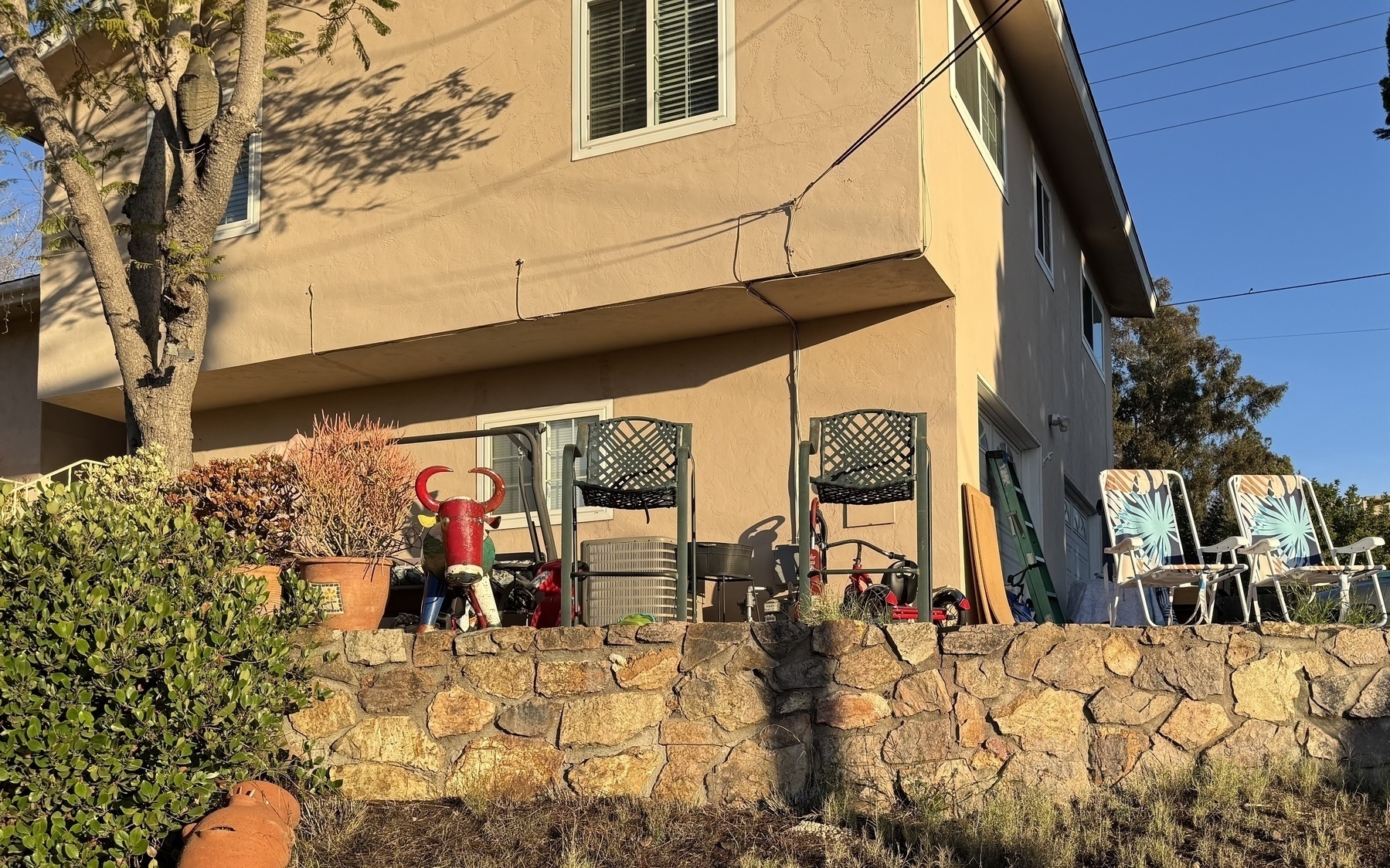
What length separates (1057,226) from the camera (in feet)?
44.1

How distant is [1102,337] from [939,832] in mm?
11387

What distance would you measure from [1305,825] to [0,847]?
559 centimetres

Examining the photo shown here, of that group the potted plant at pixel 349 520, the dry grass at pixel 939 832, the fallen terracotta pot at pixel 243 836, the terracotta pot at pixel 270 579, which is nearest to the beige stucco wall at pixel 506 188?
the potted plant at pixel 349 520

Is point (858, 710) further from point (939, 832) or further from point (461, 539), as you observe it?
point (461, 539)

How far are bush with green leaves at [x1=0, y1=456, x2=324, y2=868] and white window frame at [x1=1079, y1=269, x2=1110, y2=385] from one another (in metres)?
10.3

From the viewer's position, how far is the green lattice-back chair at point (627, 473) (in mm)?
7246

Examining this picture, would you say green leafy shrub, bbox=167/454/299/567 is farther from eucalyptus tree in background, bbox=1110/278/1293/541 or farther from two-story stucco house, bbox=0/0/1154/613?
eucalyptus tree in background, bbox=1110/278/1293/541

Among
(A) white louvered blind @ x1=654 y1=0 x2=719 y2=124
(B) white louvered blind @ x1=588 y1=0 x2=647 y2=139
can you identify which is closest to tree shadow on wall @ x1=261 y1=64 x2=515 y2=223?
(B) white louvered blind @ x1=588 y1=0 x2=647 y2=139

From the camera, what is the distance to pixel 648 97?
9156mm

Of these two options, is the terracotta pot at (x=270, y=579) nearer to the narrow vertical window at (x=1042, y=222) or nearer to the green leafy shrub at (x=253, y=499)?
the green leafy shrub at (x=253, y=499)

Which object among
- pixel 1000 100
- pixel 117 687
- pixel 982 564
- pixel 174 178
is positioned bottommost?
pixel 117 687

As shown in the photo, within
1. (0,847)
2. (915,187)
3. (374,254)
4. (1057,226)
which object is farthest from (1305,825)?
(1057,226)

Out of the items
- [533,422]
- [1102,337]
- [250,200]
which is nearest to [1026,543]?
[533,422]

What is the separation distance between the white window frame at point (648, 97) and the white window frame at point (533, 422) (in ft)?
6.23
